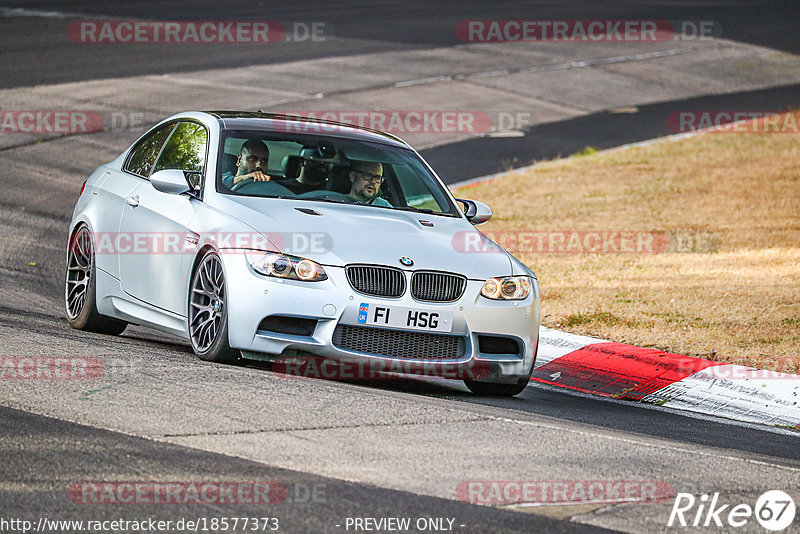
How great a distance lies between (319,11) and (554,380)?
24474 mm

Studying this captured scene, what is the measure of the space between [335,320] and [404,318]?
0.40m

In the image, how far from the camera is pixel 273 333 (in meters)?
7.38

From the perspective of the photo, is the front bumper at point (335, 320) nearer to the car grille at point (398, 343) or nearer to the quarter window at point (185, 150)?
the car grille at point (398, 343)

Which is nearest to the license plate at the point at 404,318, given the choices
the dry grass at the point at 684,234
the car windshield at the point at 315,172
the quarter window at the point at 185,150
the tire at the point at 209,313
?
the tire at the point at 209,313

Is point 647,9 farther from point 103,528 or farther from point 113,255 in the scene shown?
point 103,528

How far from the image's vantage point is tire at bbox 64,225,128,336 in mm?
8961

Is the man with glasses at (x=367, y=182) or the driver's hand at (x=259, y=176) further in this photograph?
the man with glasses at (x=367, y=182)

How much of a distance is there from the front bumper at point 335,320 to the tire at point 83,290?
1832 mm

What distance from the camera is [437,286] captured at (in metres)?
7.57

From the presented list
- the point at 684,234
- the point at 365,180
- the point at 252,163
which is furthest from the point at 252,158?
the point at 684,234

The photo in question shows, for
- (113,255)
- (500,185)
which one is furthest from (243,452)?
(500,185)

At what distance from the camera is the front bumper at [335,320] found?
24.0ft

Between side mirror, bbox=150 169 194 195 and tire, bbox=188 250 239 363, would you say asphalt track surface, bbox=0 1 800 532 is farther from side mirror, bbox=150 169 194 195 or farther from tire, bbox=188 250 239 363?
side mirror, bbox=150 169 194 195

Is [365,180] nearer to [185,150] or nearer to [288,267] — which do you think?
[185,150]
